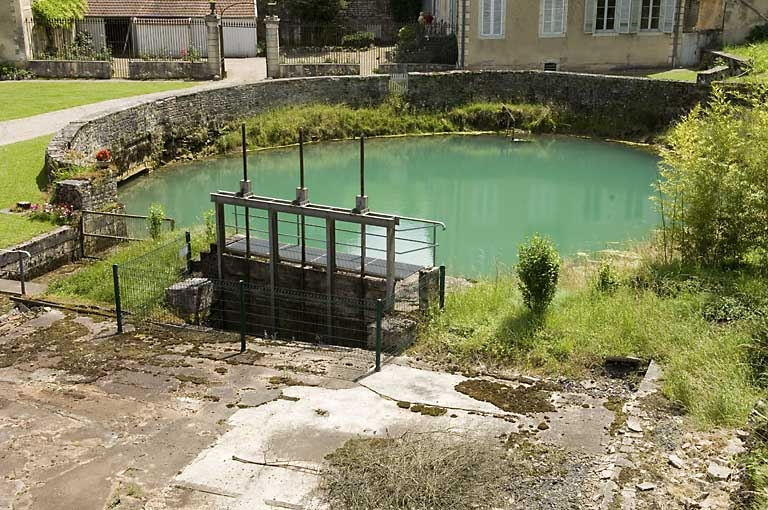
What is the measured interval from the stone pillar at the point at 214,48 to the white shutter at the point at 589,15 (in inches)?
486

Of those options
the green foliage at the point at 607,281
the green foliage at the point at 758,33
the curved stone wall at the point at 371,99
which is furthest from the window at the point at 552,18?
the green foliage at the point at 607,281

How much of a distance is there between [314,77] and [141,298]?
55.3 ft

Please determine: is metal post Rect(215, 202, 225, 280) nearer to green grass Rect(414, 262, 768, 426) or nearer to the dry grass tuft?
green grass Rect(414, 262, 768, 426)

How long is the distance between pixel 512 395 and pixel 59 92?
21.3m

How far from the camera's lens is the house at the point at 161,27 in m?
34.1

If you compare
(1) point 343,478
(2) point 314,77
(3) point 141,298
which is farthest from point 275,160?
(1) point 343,478

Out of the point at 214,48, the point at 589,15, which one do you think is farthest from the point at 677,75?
the point at 214,48

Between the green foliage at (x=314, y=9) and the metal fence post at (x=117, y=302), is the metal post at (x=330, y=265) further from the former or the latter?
the green foliage at (x=314, y=9)

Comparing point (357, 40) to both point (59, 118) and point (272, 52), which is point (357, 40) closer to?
point (272, 52)

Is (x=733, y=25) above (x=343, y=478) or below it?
above

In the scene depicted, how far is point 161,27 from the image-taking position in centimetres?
3431

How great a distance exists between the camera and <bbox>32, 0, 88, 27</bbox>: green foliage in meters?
30.9

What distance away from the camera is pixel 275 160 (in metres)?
24.6

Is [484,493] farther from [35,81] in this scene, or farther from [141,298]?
[35,81]
